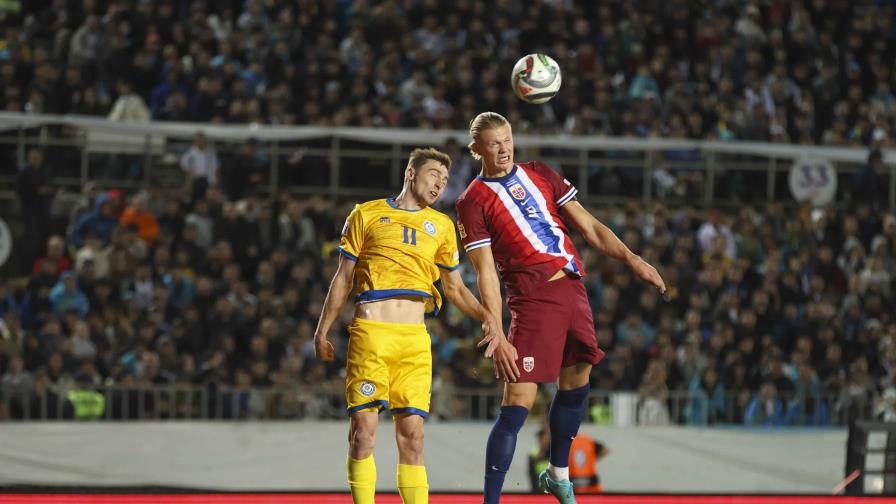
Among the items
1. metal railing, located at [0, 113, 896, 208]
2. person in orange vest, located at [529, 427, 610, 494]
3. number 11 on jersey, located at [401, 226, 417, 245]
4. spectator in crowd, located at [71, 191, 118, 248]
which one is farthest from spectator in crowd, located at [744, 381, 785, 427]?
number 11 on jersey, located at [401, 226, 417, 245]

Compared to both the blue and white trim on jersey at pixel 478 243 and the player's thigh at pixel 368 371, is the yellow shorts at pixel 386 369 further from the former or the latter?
the blue and white trim on jersey at pixel 478 243

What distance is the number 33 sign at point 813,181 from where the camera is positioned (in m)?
17.6

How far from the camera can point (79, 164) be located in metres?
16.8

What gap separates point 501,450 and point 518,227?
1.24 m

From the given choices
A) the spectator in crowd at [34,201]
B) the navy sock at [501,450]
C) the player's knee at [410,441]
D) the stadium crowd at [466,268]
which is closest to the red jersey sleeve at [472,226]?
the navy sock at [501,450]

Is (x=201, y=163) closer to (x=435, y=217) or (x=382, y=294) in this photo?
(x=435, y=217)

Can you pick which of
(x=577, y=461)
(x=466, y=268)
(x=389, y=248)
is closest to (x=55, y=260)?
(x=466, y=268)

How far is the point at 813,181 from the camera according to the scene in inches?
696

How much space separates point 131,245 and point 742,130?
8565 mm

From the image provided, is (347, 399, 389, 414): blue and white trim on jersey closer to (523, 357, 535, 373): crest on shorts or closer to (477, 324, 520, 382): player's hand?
(477, 324, 520, 382): player's hand

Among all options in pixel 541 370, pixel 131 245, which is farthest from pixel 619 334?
pixel 541 370

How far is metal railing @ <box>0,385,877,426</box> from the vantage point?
43.2 feet

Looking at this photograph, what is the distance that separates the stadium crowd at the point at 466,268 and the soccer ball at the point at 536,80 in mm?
6011

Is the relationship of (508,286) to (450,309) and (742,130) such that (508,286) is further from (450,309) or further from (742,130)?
(742,130)
